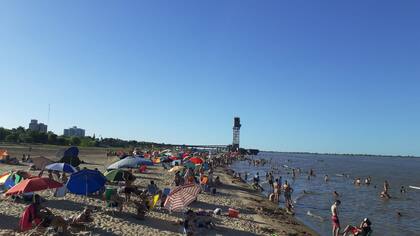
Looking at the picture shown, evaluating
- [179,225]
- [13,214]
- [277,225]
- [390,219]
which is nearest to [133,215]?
[179,225]

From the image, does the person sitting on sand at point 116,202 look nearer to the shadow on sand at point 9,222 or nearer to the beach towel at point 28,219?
the shadow on sand at point 9,222

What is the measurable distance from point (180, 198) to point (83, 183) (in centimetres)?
337

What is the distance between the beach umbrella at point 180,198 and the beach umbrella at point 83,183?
8.55 feet

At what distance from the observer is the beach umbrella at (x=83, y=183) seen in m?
13.7

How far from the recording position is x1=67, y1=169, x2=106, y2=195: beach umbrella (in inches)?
540

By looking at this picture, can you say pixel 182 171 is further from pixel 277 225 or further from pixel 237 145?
pixel 237 145

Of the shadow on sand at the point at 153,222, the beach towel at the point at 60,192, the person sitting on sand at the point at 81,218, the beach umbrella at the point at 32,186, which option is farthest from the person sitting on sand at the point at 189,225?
the beach towel at the point at 60,192

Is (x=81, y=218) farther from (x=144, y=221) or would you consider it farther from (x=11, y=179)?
(x=11, y=179)

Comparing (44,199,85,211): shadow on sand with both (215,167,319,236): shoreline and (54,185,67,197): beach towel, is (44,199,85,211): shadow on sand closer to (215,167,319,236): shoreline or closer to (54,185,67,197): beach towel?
(54,185,67,197): beach towel

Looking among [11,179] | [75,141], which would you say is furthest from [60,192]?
[75,141]

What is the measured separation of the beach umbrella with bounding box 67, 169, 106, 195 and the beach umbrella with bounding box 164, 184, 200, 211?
261cm

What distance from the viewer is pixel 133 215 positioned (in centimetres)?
1405

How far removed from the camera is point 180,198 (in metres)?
13.3

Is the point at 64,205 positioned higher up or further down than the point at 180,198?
further down
